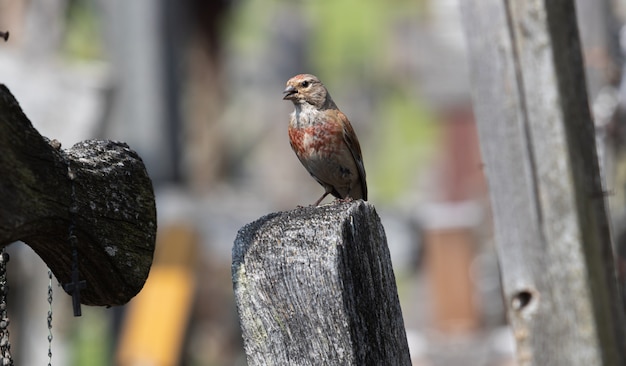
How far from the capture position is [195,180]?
11.8m

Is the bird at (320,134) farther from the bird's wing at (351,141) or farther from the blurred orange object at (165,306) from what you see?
the blurred orange object at (165,306)

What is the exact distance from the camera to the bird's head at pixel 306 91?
454 cm

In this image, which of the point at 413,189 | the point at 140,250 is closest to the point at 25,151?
the point at 140,250

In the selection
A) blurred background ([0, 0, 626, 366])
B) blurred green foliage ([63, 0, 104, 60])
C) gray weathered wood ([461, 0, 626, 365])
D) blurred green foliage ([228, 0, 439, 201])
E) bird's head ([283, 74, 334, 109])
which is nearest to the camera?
gray weathered wood ([461, 0, 626, 365])

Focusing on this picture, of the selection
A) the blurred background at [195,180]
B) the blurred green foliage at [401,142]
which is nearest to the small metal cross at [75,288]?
the blurred background at [195,180]

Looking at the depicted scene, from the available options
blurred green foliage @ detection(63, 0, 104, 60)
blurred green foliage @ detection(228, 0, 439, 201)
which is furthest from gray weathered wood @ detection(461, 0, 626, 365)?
blurred green foliage @ detection(228, 0, 439, 201)

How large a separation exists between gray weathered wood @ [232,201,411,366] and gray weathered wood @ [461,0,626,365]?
1339mm

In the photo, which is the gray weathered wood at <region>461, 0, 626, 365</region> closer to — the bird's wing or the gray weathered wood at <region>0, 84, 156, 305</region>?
the bird's wing

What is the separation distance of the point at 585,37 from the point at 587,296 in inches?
103

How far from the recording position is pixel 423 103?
2241 centimetres

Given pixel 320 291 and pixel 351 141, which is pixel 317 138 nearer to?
pixel 351 141

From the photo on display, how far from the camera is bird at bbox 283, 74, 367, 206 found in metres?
4.55

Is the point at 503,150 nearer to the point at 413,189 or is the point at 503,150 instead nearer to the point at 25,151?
the point at 25,151

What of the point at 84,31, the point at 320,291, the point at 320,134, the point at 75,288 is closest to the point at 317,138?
the point at 320,134
